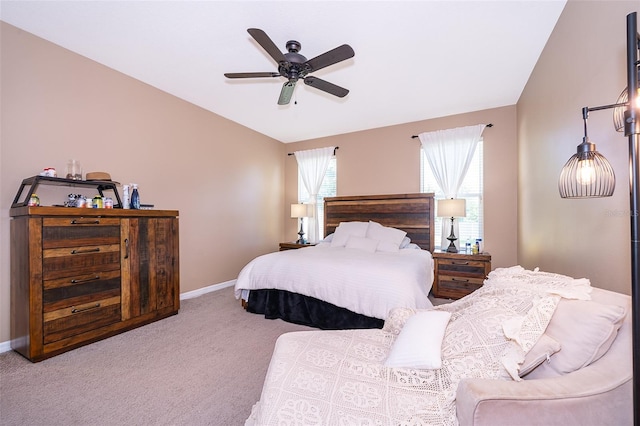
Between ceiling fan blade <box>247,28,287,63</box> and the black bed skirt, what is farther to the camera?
the black bed skirt

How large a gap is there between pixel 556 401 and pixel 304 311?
7.87ft

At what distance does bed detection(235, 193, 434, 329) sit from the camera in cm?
247

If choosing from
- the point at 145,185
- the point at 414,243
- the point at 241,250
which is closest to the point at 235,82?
the point at 145,185

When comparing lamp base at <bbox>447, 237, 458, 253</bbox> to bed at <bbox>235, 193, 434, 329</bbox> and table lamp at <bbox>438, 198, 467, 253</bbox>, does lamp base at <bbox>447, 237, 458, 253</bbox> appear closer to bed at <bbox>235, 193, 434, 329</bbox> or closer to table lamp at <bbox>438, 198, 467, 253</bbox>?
table lamp at <bbox>438, 198, 467, 253</bbox>

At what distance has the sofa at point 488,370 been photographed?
814mm

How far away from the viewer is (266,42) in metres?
1.96

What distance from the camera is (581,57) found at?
1.73 m

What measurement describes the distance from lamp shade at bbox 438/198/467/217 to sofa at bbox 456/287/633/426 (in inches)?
120

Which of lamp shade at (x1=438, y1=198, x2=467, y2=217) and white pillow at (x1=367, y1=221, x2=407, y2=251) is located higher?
lamp shade at (x1=438, y1=198, x2=467, y2=217)

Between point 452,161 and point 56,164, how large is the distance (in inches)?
192

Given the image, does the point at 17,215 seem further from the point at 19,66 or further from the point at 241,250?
the point at 241,250

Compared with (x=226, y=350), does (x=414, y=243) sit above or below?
above

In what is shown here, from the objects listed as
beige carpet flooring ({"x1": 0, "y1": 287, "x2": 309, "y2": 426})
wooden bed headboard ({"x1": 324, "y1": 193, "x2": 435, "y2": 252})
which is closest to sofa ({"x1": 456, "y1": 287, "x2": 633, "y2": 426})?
beige carpet flooring ({"x1": 0, "y1": 287, "x2": 309, "y2": 426})

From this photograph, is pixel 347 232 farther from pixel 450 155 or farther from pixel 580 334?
pixel 580 334
